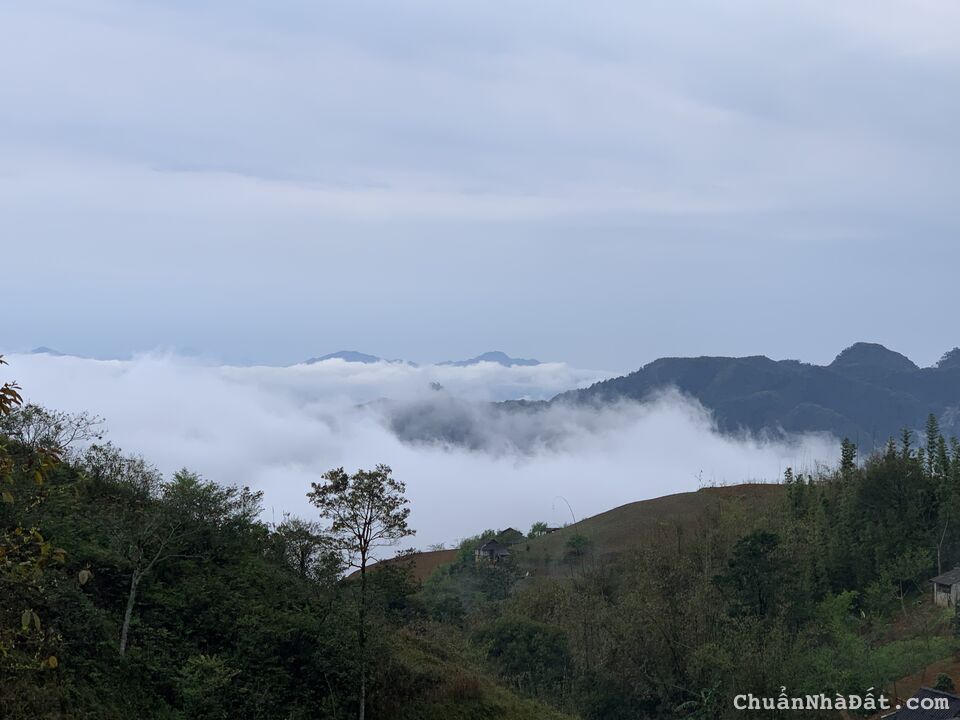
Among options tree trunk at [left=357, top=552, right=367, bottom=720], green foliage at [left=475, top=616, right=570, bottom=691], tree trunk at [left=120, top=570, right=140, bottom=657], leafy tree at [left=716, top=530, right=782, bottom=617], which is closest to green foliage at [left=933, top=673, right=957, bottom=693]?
leafy tree at [left=716, top=530, right=782, bottom=617]

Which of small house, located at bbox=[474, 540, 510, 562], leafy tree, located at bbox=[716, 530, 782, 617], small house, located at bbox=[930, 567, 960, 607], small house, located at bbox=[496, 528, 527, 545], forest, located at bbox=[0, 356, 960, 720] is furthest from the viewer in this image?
small house, located at bbox=[496, 528, 527, 545]

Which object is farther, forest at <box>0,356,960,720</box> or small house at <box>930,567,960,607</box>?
small house at <box>930,567,960,607</box>

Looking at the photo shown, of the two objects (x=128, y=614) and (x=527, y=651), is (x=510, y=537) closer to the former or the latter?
(x=527, y=651)

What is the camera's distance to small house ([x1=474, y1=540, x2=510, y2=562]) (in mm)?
103637

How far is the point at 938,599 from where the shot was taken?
215 ft

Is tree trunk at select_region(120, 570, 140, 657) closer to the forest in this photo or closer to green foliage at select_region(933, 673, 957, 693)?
the forest

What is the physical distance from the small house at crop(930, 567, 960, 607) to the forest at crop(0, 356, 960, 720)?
76.0 inches

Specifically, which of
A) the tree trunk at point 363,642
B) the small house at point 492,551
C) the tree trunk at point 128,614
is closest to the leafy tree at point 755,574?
the tree trunk at point 363,642

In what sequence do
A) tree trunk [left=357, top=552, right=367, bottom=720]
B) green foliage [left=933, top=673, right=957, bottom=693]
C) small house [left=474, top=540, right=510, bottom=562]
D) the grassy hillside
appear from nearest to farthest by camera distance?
1. tree trunk [left=357, top=552, right=367, bottom=720]
2. green foliage [left=933, top=673, right=957, bottom=693]
3. the grassy hillside
4. small house [left=474, top=540, right=510, bottom=562]

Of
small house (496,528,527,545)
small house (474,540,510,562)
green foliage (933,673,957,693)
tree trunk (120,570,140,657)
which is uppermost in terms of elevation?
tree trunk (120,570,140,657)

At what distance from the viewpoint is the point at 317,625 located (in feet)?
101

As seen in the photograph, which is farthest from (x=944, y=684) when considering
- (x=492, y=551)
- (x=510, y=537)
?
(x=510, y=537)

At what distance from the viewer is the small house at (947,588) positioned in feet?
→ 210

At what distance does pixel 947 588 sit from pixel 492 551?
173ft
